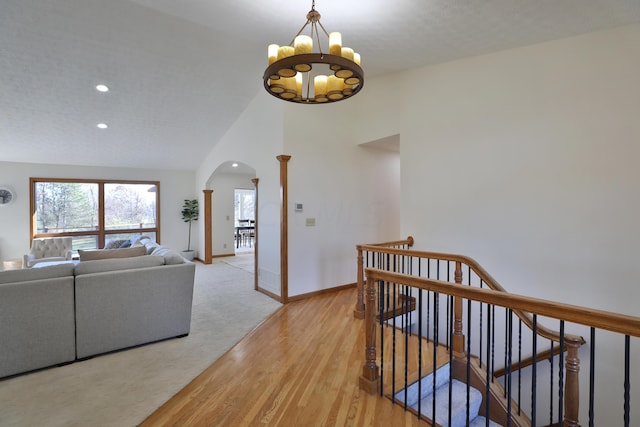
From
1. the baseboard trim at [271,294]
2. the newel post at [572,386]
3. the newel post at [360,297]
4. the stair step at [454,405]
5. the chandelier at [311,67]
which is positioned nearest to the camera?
the newel post at [572,386]

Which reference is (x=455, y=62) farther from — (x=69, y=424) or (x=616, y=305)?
(x=69, y=424)

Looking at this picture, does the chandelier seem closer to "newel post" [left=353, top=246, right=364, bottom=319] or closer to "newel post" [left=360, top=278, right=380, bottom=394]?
"newel post" [left=360, top=278, right=380, bottom=394]

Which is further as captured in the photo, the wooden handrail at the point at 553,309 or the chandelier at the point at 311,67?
the chandelier at the point at 311,67

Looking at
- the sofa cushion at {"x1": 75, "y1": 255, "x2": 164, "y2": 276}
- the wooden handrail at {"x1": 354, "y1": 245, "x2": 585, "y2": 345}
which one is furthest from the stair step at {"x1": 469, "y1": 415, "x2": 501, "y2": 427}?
the sofa cushion at {"x1": 75, "y1": 255, "x2": 164, "y2": 276}

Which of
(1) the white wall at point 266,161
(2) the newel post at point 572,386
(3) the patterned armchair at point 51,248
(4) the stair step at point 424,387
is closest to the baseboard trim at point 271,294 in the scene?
(1) the white wall at point 266,161

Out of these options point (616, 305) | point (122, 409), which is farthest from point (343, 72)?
point (616, 305)

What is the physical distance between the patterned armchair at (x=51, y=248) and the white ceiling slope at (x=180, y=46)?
5.82 feet

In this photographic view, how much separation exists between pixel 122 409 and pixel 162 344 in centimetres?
103

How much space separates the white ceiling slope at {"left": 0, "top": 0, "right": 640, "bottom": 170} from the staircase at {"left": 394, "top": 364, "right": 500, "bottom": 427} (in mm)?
3063

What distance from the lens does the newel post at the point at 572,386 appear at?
1586 mm

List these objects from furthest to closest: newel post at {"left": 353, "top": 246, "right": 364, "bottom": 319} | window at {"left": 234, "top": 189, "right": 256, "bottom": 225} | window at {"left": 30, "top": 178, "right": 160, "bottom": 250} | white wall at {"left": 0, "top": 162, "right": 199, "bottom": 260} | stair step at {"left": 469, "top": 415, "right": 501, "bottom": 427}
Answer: window at {"left": 234, "top": 189, "right": 256, "bottom": 225} < window at {"left": 30, "top": 178, "right": 160, "bottom": 250} < white wall at {"left": 0, "top": 162, "right": 199, "bottom": 260} < newel post at {"left": 353, "top": 246, "right": 364, "bottom": 319} < stair step at {"left": 469, "top": 415, "right": 501, "bottom": 427}

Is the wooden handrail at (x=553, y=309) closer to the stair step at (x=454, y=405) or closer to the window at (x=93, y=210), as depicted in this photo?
the stair step at (x=454, y=405)

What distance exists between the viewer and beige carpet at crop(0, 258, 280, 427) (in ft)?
6.73

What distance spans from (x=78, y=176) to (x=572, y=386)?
346 inches
